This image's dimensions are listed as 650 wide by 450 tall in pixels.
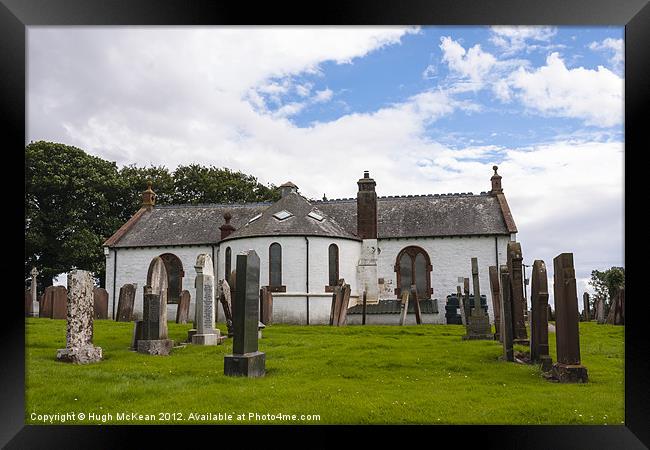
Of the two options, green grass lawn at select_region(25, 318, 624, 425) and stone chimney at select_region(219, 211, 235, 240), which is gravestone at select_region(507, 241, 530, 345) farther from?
stone chimney at select_region(219, 211, 235, 240)

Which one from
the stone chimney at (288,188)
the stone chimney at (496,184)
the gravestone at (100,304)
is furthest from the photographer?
the stone chimney at (288,188)

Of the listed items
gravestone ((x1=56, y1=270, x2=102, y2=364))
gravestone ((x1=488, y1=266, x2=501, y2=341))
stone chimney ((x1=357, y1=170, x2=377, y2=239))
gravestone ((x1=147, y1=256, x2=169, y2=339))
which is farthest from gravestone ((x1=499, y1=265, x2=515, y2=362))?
stone chimney ((x1=357, y1=170, x2=377, y2=239))

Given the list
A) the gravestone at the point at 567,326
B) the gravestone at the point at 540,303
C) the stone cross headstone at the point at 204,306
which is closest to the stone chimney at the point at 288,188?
the stone cross headstone at the point at 204,306

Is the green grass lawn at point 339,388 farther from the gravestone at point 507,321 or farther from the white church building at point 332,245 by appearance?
the white church building at point 332,245

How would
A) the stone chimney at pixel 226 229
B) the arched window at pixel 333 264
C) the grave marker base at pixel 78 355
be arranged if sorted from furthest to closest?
the stone chimney at pixel 226 229
the arched window at pixel 333 264
the grave marker base at pixel 78 355

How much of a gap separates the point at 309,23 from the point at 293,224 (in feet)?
65.2

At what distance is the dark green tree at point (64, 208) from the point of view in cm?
2802

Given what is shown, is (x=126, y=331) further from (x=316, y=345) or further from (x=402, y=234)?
(x=402, y=234)

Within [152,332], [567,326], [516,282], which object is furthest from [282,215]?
[567,326]

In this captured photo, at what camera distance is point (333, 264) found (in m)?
27.8

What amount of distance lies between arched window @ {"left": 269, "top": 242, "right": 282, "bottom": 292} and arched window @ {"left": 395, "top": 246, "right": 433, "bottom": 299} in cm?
613
